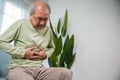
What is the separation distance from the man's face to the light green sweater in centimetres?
6

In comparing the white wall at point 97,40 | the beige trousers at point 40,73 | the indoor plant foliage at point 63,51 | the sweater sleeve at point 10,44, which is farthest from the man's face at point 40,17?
the white wall at point 97,40

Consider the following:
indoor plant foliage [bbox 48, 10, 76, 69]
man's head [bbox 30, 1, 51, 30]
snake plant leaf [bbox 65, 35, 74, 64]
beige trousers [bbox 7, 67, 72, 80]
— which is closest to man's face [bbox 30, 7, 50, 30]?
man's head [bbox 30, 1, 51, 30]

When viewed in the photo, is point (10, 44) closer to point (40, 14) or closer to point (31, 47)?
point (31, 47)

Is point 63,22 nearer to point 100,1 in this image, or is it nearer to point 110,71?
point 100,1

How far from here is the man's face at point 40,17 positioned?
154 cm

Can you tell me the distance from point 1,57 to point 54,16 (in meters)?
1.41

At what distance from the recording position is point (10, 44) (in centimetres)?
149

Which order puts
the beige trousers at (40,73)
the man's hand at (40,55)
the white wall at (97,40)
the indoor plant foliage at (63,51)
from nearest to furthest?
the beige trousers at (40,73) → the man's hand at (40,55) → the indoor plant foliage at (63,51) → the white wall at (97,40)

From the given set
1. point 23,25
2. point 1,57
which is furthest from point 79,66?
point 23,25

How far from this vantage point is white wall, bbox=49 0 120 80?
11.9 feet

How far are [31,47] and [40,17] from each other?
236 millimetres

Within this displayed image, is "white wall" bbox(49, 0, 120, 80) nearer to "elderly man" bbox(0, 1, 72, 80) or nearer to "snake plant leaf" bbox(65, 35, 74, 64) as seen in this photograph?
"snake plant leaf" bbox(65, 35, 74, 64)

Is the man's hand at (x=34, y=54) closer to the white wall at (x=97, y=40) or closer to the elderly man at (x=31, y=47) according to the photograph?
the elderly man at (x=31, y=47)

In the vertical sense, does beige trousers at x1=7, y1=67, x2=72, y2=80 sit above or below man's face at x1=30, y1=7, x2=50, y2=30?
below
